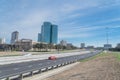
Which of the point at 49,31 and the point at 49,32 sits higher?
the point at 49,31

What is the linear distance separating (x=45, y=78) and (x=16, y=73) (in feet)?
10.7

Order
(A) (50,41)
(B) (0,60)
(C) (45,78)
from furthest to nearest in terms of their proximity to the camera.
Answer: (A) (50,41)
(B) (0,60)
(C) (45,78)

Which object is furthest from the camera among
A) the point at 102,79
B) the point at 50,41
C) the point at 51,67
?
the point at 50,41

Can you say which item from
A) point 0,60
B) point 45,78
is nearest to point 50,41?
point 0,60

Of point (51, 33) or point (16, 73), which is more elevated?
point (51, 33)

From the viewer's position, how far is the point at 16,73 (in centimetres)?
1527

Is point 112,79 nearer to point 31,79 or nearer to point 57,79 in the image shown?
point 57,79

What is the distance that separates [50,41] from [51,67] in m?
165

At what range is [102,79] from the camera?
1628cm

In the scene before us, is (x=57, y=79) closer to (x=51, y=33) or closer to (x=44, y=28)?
(x=44, y=28)

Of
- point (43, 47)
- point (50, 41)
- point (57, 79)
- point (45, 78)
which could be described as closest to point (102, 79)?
point (57, 79)

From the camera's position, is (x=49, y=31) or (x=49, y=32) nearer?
(x=49, y=31)

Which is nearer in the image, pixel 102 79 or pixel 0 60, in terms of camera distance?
pixel 102 79

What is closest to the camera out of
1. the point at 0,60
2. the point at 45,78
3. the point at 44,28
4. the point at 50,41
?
the point at 45,78
